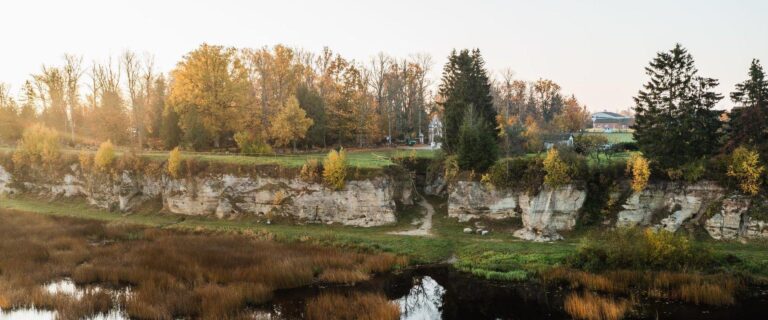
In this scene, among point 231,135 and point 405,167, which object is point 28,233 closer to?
point 231,135

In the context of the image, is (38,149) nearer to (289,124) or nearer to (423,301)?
(289,124)

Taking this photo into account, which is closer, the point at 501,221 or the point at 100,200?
the point at 501,221

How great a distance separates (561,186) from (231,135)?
33588mm

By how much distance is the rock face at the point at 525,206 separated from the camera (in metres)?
30.7

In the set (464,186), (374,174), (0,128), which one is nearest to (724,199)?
(464,186)

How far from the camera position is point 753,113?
27.8 m

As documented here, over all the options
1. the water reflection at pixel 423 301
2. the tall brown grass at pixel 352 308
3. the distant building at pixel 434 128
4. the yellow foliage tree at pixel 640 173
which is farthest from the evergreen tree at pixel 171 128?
the yellow foliage tree at pixel 640 173

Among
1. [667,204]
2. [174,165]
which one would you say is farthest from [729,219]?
[174,165]

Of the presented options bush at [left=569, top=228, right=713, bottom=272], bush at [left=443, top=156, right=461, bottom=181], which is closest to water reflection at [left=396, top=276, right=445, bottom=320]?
bush at [left=569, top=228, right=713, bottom=272]

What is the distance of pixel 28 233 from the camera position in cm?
3061

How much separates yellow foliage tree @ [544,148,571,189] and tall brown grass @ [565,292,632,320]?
12.3 meters

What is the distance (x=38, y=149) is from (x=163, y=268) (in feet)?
99.2

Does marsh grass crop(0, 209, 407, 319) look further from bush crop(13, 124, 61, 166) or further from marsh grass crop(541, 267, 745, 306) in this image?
bush crop(13, 124, 61, 166)

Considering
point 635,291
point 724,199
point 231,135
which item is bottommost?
point 635,291
